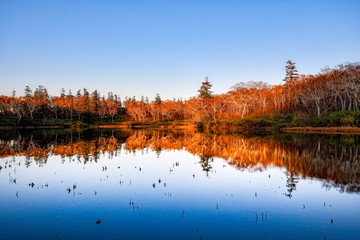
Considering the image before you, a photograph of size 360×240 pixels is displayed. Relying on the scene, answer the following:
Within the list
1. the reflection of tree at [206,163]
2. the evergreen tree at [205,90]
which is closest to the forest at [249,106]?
the evergreen tree at [205,90]

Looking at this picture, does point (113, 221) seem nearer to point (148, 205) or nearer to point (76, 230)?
point (76, 230)

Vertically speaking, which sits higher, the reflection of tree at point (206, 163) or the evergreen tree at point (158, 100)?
the evergreen tree at point (158, 100)

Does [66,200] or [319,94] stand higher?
[319,94]

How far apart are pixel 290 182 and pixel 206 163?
7490 mm

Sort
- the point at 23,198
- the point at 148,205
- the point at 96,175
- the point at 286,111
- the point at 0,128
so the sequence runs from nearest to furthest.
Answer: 1. the point at 148,205
2. the point at 23,198
3. the point at 96,175
4. the point at 0,128
5. the point at 286,111

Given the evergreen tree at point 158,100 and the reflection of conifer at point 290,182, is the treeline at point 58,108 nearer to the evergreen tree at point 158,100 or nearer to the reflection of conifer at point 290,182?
the evergreen tree at point 158,100

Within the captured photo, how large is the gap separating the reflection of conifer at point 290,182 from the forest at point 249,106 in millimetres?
36808

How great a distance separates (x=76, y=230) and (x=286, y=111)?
73.0 metres

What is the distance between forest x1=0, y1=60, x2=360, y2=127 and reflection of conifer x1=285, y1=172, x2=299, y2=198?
3681 cm

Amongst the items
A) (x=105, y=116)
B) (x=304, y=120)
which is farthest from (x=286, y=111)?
(x=105, y=116)

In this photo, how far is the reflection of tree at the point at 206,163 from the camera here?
62.1 feet

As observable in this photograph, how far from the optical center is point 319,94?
6009 cm

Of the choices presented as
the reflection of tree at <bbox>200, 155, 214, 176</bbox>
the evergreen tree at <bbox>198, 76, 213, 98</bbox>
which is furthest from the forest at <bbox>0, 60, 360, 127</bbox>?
the reflection of tree at <bbox>200, 155, 214, 176</bbox>

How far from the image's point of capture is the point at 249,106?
8725 cm
